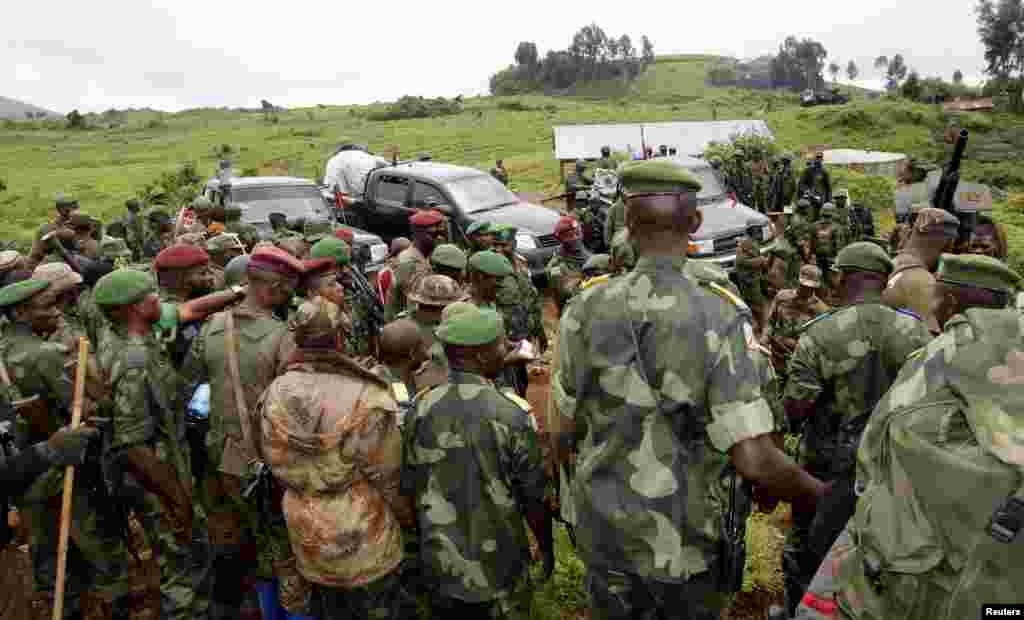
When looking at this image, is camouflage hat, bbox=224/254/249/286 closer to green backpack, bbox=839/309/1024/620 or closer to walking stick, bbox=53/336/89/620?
walking stick, bbox=53/336/89/620

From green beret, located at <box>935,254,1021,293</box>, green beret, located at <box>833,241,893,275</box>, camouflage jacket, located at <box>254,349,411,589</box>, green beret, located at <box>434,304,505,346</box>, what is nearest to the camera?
green beret, located at <box>935,254,1021,293</box>

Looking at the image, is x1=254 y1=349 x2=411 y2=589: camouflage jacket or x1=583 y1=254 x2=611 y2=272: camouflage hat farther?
x1=583 y1=254 x2=611 y2=272: camouflage hat

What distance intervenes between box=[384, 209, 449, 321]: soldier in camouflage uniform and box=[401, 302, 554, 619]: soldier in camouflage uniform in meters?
2.68

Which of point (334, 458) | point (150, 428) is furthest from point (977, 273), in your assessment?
point (150, 428)

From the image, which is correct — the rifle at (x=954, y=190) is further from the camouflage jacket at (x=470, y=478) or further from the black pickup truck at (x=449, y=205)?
the camouflage jacket at (x=470, y=478)

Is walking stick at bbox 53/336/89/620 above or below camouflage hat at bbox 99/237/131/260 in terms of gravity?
below

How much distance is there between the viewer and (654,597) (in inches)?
85.4

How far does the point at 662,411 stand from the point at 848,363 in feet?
5.24

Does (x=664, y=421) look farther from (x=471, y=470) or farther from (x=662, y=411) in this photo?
(x=471, y=470)

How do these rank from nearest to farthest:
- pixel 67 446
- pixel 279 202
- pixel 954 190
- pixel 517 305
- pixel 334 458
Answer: pixel 334 458, pixel 67 446, pixel 517 305, pixel 954 190, pixel 279 202

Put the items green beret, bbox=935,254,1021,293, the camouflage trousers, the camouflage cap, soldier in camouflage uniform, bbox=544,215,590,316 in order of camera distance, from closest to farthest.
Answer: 1. the camouflage trousers
2. green beret, bbox=935,254,1021,293
3. the camouflage cap
4. soldier in camouflage uniform, bbox=544,215,590,316

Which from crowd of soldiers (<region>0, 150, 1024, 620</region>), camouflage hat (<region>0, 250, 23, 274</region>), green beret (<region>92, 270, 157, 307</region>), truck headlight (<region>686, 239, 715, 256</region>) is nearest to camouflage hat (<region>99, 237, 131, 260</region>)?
camouflage hat (<region>0, 250, 23, 274</region>)

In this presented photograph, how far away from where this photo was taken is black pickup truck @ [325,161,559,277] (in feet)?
31.2

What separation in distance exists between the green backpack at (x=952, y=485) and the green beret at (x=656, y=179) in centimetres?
85
